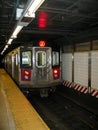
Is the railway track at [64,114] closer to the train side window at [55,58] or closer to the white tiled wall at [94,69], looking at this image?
the white tiled wall at [94,69]

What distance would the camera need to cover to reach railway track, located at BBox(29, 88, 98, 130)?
630 cm

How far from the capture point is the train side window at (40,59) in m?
9.75

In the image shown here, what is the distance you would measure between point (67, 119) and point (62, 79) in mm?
4152

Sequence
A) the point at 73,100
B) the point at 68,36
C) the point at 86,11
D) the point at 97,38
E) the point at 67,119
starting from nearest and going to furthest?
the point at 86,11
the point at 67,119
the point at 97,38
the point at 73,100
the point at 68,36

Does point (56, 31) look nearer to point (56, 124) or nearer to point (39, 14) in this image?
point (39, 14)

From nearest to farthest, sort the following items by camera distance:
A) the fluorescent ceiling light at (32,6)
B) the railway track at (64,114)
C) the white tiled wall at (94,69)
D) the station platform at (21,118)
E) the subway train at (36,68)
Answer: the fluorescent ceiling light at (32,6) < the station platform at (21,118) < the railway track at (64,114) < the white tiled wall at (94,69) < the subway train at (36,68)

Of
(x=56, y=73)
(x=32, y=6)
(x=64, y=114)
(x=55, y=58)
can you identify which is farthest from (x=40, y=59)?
(x=32, y=6)

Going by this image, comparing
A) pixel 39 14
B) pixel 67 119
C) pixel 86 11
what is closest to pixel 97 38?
pixel 86 11

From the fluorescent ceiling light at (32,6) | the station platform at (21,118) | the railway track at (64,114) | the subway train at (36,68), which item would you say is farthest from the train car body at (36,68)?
the fluorescent ceiling light at (32,6)

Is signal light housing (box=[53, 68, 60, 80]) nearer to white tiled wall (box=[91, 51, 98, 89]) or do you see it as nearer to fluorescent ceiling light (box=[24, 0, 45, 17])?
white tiled wall (box=[91, 51, 98, 89])

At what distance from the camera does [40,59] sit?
9.81 meters

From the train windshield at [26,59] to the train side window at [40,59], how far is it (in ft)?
1.22

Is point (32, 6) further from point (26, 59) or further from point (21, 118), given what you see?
point (26, 59)

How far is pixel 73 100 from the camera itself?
30.4 feet
